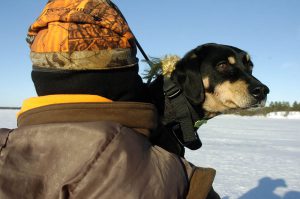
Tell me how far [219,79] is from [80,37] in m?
1.67

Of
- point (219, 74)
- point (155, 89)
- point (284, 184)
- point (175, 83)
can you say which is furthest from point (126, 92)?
point (284, 184)

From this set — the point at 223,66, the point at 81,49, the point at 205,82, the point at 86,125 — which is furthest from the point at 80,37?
the point at 223,66

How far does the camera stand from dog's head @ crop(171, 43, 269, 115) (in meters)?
2.56

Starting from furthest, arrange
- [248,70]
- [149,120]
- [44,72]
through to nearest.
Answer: [248,70] → [44,72] → [149,120]

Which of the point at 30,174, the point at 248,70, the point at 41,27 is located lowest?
the point at 248,70

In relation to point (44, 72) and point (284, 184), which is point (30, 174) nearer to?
point (44, 72)

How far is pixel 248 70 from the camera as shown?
9.57 ft

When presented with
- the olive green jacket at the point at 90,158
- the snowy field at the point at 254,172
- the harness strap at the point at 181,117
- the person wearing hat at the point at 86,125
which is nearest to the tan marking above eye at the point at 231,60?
the harness strap at the point at 181,117

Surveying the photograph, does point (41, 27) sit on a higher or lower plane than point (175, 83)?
higher

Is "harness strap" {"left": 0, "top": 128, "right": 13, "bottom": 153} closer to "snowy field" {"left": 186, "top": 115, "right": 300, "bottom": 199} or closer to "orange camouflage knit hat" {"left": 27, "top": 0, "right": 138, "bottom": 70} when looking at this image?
"orange camouflage knit hat" {"left": 27, "top": 0, "right": 138, "bottom": 70}

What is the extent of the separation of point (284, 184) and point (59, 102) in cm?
482

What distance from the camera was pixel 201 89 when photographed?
8.21ft

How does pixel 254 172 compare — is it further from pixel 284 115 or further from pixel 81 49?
pixel 284 115

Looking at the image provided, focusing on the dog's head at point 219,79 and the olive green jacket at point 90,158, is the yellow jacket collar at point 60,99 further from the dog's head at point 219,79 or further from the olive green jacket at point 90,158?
the dog's head at point 219,79
